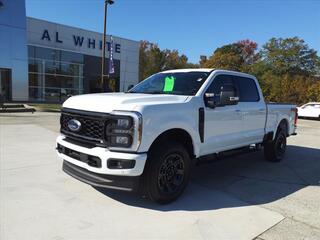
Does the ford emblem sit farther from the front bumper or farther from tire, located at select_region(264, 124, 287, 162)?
tire, located at select_region(264, 124, 287, 162)

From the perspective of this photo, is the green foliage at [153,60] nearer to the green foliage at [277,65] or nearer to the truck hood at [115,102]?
the green foliage at [277,65]

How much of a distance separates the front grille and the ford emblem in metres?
0.03

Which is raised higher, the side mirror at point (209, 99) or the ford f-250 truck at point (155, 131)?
the side mirror at point (209, 99)

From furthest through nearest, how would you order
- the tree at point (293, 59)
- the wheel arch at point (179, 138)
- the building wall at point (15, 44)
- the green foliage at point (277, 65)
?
the tree at point (293, 59), the green foliage at point (277, 65), the building wall at point (15, 44), the wheel arch at point (179, 138)

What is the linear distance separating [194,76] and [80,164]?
2.59 meters

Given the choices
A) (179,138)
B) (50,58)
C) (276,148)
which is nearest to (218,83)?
(179,138)

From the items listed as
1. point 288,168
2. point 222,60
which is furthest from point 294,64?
point 288,168

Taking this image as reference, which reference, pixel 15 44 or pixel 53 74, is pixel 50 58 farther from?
pixel 15 44

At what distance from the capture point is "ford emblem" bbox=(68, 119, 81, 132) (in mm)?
4930

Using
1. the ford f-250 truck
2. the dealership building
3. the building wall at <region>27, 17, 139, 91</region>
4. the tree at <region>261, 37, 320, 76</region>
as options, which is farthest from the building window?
the tree at <region>261, 37, 320, 76</region>

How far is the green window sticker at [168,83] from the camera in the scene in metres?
5.99

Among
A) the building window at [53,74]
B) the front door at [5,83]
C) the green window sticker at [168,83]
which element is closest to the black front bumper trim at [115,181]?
the green window sticker at [168,83]

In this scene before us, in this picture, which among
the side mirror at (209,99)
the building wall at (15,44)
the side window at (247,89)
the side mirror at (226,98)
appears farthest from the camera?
the building wall at (15,44)

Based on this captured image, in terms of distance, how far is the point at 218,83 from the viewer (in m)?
6.07
